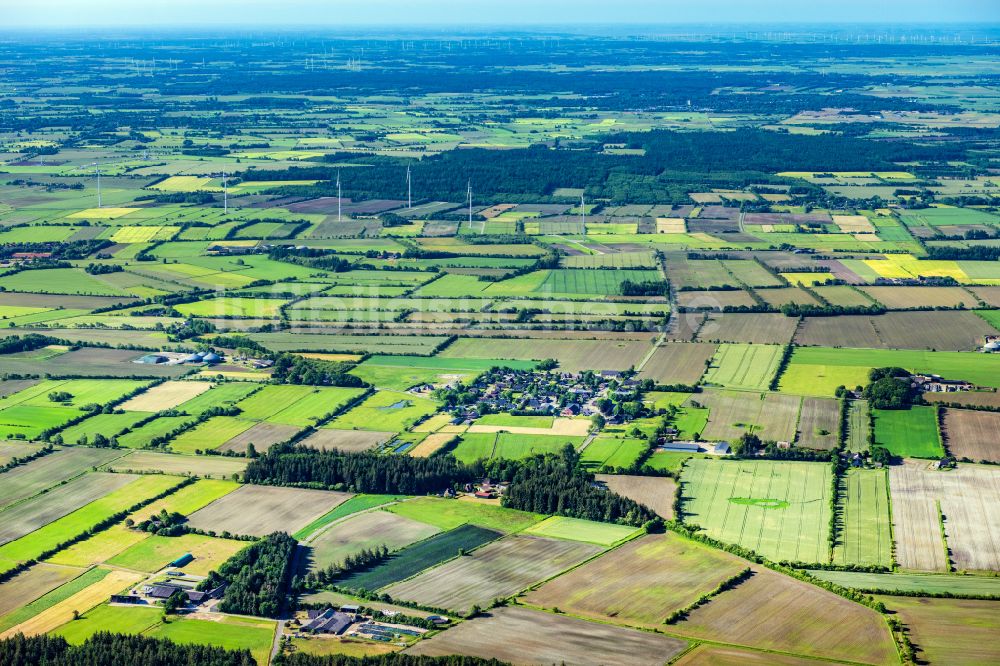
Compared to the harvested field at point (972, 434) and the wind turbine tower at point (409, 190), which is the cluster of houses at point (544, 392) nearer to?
the harvested field at point (972, 434)

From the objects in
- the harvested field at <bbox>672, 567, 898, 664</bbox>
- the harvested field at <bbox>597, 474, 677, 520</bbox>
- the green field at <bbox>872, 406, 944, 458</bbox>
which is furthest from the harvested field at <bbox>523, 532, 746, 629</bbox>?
the green field at <bbox>872, 406, 944, 458</bbox>

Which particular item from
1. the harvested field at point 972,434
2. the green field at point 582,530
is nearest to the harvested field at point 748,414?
the harvested field at point 972,434

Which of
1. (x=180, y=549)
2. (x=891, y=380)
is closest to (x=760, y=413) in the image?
(x=891, y=380)

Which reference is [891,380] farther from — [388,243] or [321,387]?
[388,243]

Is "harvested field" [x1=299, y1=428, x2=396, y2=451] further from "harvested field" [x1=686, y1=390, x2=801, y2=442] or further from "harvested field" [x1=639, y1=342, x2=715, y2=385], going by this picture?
"harvested field" [x1=639, y1=342, x2=715, y2=385]

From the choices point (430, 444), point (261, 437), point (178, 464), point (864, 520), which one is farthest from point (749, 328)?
point (178, 464)
